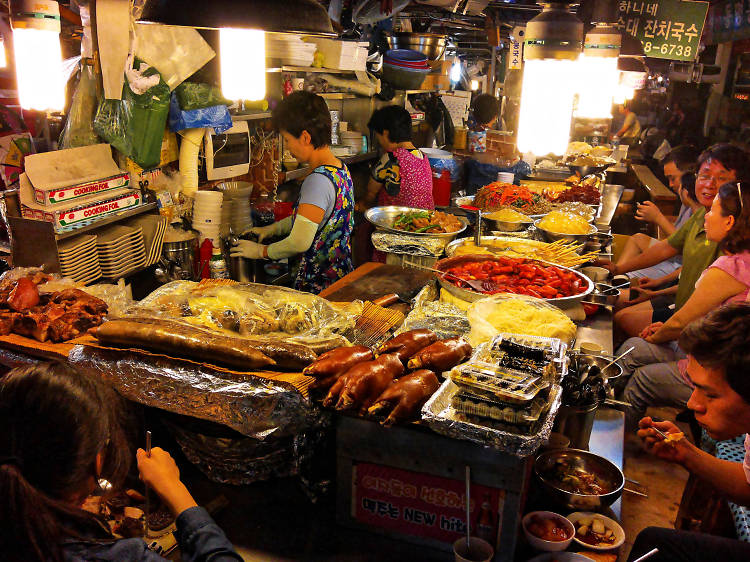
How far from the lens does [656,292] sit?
5297 millimetres

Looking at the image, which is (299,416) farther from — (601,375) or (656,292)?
(656,292)

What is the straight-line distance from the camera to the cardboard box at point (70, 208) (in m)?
3.33

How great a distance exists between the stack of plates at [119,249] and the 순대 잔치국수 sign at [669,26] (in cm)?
706

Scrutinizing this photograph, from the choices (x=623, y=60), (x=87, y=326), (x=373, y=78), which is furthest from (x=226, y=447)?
(x=623, y=60)

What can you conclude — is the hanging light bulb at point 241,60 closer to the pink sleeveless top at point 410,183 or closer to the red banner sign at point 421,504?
the red banner sign at point 421,504

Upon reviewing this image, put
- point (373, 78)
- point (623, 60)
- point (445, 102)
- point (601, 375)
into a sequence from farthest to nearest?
point (445, 102) → point (623, 60) → point (373, 78) → point (601, 375)

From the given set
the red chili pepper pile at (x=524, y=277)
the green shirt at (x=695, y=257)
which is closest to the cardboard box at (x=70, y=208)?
the red chili pepper pile at (x=524, y=277)

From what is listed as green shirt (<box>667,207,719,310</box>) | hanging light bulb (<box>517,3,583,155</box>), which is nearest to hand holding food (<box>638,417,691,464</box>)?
hanging light bulb (<box>517,3,583,155</box>)

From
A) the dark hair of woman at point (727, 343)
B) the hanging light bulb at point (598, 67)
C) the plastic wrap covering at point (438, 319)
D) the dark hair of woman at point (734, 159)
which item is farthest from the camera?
the dark hair of woman at point (734, 159)

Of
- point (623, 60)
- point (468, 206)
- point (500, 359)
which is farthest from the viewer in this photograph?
point (623, 60)

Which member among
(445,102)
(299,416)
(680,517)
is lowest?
(680,517)

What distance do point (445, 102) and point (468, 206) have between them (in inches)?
202

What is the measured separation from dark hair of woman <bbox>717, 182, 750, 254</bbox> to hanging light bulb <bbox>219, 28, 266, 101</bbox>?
2.83m

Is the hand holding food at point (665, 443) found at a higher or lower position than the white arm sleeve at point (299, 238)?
lower
